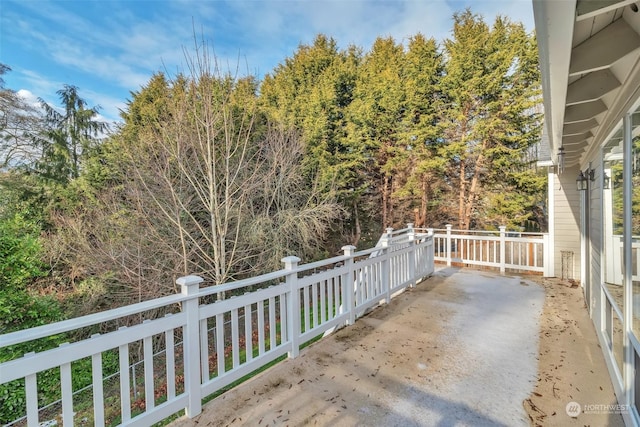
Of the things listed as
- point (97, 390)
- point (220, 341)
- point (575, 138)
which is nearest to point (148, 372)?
point (97, 390)

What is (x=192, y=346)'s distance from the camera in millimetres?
2184

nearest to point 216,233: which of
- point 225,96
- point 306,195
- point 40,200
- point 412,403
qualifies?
point 225,96

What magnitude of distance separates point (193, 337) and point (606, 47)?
3192 millimetres

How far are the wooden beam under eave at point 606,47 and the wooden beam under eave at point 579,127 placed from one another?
1509 mm

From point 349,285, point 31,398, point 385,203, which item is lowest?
point 349,285

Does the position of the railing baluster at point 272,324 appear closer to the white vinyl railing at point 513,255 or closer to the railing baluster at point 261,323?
the railing baluster at point 261,323

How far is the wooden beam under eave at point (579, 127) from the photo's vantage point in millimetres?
2951

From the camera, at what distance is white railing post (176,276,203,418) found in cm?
216

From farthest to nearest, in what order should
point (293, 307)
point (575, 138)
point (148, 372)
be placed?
1. point (575, 138)
2. point (293, 307)
3. point (148, 372)

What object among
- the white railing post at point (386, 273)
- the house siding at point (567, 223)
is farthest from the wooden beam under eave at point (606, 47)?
the house siding at point (567, 223)

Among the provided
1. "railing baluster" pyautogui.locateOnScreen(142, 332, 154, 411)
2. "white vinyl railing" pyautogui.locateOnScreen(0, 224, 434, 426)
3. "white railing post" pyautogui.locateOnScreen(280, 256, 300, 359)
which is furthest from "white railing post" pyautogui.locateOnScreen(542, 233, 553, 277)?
"railing baluster" pyautogui.locateOnScreen(142, 332, 154, 411)

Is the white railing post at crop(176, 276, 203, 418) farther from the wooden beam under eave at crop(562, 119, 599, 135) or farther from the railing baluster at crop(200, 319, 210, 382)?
the wooden beam under eave at crop(562, 119, 599, 135)

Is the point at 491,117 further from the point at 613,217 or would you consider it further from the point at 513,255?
the point at 613,217

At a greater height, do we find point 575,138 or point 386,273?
point 575,138
